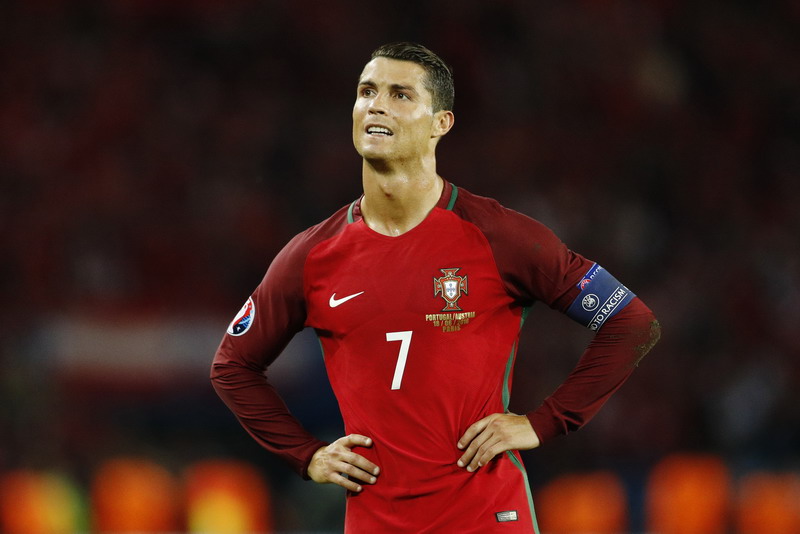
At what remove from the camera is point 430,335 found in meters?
3.44

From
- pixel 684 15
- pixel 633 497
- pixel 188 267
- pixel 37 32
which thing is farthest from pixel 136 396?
pixel 684 15

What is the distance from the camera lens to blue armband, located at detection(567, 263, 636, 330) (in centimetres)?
351

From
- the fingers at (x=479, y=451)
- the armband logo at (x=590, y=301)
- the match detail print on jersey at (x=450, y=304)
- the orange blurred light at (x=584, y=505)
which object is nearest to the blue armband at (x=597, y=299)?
the armband logo at (x=590, y=301)

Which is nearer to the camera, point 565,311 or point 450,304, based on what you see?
point 450,304

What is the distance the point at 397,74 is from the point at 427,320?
0.80 metres

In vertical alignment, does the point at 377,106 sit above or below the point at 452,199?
above

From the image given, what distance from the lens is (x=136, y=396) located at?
857 centimetres

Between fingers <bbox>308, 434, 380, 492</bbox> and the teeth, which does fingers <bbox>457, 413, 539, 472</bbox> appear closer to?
fingers <bbox>308, 434, 380, 492</bbox>

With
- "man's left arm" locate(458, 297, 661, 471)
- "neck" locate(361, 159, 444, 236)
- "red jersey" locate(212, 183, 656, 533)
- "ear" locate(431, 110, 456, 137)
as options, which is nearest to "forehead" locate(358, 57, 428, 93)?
"ear" locate(431, 110, 456, 137)

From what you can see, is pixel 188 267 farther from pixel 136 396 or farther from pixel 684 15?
pixel 684 15

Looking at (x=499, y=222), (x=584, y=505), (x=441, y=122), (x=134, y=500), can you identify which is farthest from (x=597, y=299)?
(x=134, y=500)

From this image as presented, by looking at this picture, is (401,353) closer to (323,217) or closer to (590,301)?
(590,301)

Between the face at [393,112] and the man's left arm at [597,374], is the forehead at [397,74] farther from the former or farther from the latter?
the man's left arm at [597,374]

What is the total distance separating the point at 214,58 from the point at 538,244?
8.97 m
